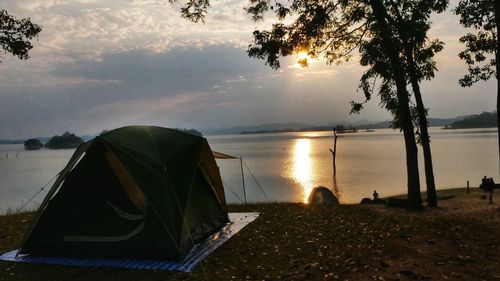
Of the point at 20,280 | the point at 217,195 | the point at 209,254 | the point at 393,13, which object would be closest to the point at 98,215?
the point at 20,280

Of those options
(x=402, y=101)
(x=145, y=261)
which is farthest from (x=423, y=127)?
(x=145, y=261)

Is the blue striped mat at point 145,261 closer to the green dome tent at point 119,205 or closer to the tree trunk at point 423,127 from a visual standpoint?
the green dome tent at point 119,205

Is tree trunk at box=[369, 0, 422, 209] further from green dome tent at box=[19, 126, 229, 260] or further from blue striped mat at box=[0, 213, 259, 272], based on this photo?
green dome tent at box=[19, 126, 229, 260]

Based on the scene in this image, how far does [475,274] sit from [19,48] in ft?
55.5

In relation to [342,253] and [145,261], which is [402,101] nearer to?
[342,253]

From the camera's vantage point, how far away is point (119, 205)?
31.2 ft

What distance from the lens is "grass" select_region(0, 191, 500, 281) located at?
7.49 metres

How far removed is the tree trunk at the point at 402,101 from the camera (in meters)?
14.3

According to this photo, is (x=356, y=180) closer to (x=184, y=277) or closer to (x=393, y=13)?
(x=393, y=13)

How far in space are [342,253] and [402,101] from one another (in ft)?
29.3

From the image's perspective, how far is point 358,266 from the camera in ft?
25.4

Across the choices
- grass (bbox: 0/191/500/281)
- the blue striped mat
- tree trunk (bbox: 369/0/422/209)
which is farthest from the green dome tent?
tree trunk (bbox: 369/0/422/209)

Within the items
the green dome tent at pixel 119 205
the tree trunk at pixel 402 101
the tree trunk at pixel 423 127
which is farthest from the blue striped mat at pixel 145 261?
the tree trunk at pixel 423 127

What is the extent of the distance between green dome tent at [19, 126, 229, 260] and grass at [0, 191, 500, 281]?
0.74 metres
